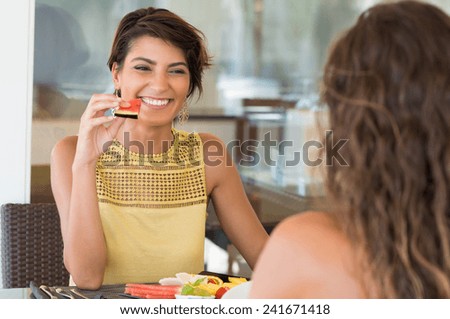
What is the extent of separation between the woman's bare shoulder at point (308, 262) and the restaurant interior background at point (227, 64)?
1.77 metres

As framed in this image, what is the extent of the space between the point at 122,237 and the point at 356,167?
123 cm

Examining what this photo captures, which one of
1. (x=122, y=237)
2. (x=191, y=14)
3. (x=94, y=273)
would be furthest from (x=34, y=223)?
(x=191, y=14)

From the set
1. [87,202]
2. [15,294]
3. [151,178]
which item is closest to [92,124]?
[87,202]

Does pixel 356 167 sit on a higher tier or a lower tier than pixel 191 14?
lower

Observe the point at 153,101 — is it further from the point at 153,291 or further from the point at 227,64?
the point at 227,64

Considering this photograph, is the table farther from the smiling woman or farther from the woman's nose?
the woman's nose

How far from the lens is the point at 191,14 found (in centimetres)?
287

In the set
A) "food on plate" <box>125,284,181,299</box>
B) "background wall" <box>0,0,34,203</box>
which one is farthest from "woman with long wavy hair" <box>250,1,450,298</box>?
"background wall" <box>0,0,34,203</box>

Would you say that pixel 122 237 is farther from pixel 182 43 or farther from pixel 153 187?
pixel 182 43

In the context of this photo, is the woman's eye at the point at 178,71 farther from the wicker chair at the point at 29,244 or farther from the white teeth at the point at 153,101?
the wicker chair at the point at 29,244

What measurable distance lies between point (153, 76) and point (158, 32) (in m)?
0.13

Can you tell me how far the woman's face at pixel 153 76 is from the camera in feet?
7.06

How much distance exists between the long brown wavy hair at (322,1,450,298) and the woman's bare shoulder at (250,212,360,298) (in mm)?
24
